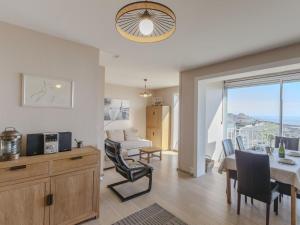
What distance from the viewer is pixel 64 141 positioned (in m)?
2.35

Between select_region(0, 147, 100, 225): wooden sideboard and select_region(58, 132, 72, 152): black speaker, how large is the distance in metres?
0.16

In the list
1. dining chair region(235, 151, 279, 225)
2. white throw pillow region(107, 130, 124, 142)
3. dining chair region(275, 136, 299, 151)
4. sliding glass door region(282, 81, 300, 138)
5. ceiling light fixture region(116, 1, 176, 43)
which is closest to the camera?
ceiling light fixture region(116, 1, 176, 43)

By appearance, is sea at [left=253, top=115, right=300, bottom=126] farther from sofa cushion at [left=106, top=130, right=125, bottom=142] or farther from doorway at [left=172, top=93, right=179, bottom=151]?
sofa cushion at [left=106, top=130, right=125, bottom=142]

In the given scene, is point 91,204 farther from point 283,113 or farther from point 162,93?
point 162,93

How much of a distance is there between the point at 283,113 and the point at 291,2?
116 inches

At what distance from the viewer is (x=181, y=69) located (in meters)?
4.14

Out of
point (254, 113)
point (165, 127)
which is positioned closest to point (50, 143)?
point (254, 113)

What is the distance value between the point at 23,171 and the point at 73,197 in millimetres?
672

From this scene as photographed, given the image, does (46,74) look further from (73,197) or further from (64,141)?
(73,197)

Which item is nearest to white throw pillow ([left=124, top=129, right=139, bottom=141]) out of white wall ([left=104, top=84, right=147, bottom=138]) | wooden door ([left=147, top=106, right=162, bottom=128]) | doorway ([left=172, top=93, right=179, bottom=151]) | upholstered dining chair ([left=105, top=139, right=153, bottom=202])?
white wall ([left=104, top=84, right=147, bottom=138])

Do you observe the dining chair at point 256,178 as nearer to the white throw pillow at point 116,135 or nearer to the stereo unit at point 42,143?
the stereo unit at point 42,143

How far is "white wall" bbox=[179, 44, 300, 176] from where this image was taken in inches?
110

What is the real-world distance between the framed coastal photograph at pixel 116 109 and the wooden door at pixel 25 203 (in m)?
4.30

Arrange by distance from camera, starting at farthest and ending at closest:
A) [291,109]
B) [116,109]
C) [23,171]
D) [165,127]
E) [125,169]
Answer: [165,127], [116,109], [291,109], [125,169], [23,171]
